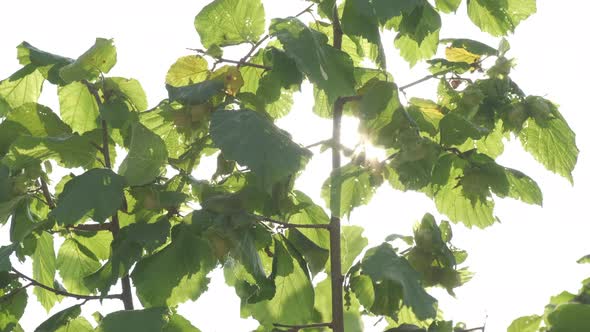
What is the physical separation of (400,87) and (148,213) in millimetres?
579

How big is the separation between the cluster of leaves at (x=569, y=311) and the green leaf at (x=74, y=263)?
109 cm

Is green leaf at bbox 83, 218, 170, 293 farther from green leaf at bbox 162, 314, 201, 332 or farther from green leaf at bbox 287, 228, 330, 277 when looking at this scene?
green leaf at bbox 287, 228, 330, 277

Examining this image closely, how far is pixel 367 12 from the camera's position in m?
1.90

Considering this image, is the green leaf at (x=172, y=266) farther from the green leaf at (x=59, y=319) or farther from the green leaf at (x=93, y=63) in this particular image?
the green leaf at (x=93, y=63)

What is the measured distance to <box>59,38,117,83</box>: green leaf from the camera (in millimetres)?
2080

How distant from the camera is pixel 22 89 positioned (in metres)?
2.39

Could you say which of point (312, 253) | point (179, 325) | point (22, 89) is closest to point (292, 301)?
point (312, 253)

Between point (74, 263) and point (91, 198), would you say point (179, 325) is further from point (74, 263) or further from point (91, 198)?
point (74, 263)

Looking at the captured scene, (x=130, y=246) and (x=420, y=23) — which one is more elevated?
(x=420, y=23)

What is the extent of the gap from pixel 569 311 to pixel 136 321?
2.66 ft

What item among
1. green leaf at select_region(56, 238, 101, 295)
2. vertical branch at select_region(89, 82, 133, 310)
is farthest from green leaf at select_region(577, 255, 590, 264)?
green leaf at select_region(56, 238, 101, 295)

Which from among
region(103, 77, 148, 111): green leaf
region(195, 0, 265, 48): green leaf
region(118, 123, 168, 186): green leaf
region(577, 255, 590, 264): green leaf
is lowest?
region(577, 255, 590, 264): green leaf

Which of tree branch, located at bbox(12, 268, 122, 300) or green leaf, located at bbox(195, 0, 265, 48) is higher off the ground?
green leaf, located at bbox(195, 0, 265, 48)

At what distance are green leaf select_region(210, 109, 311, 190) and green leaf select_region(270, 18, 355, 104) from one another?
12 cm
